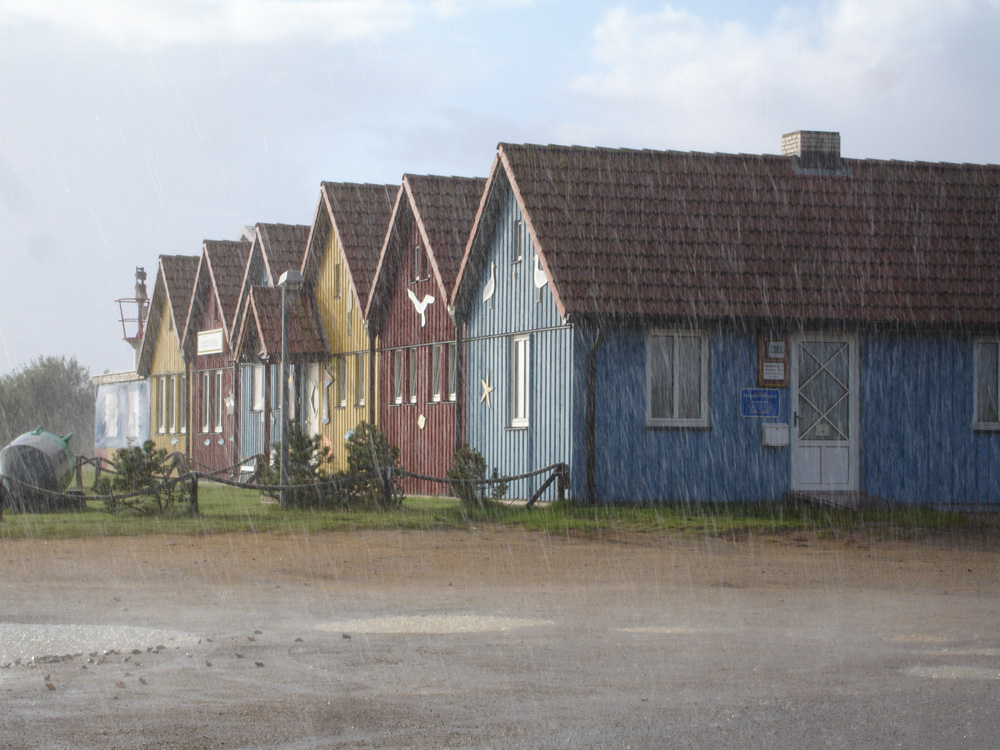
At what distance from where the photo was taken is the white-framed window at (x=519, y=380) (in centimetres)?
2395

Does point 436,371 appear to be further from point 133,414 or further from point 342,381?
point 133,414

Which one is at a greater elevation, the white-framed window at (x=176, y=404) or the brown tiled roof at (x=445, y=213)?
the brown tiled roof at (x=445, y=213)

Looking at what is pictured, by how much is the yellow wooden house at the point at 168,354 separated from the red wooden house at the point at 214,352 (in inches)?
22.7

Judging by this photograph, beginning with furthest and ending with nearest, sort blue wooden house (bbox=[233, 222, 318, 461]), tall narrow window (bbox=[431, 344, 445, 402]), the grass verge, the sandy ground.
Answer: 1. blue wooden house (bbox=[233, 222, 318, 461])
2. tall narrow window (bbox=[431, 344, 445, 402])
3. the grass verge
4. the sandy ground

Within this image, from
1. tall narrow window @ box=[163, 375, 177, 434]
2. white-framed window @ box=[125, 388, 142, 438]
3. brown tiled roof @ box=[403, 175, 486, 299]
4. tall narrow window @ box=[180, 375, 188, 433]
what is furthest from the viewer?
white-framed window @ box=[125, 388, 142, 438]

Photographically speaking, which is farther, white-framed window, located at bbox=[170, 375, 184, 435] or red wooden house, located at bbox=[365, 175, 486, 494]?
white-framed window, located at bbox=[170, 375, 184, 435]

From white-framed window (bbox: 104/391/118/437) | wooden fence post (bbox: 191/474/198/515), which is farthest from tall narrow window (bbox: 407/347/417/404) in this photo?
white-framed window (bbox: 104/391/118/437)

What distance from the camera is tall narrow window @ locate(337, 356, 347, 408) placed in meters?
33.4

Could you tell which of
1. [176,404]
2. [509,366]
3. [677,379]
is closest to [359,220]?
[509,366]

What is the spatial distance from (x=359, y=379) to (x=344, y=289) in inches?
92.1

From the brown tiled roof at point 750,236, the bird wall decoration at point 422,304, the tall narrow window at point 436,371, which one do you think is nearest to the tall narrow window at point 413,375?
the bird wall decoration at point 422,304

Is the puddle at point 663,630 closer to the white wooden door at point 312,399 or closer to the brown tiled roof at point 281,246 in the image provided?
the white wooden door at point 312,399

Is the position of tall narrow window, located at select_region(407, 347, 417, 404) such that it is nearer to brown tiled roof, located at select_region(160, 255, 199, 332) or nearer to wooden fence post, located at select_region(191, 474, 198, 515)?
wooden fence post, located at select_region(191, 474, 198, 515)

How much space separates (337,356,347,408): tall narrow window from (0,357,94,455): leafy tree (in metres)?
48.9
